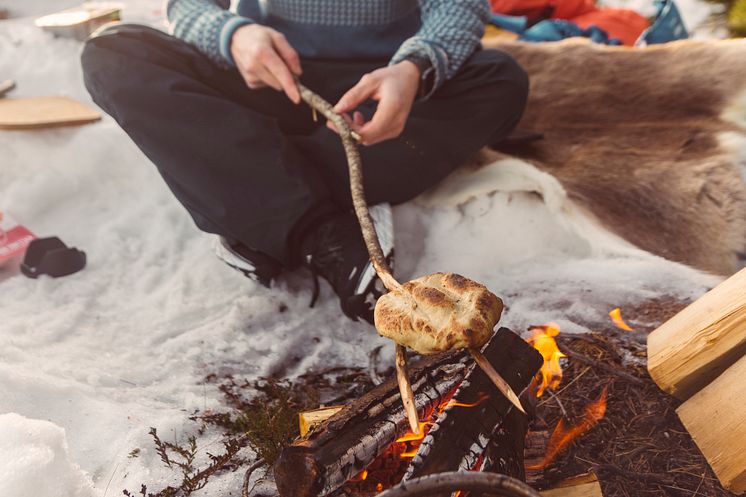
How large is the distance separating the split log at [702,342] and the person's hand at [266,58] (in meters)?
1.20

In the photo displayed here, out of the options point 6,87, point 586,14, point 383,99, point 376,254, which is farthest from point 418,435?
point 586,14

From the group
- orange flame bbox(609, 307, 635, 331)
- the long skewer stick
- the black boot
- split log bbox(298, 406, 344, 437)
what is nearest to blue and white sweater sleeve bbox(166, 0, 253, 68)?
the long skewer stick

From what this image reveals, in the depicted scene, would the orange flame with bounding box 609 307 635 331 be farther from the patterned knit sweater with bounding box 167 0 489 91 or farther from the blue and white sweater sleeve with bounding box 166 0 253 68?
the blue and white sweater sleeve with bounding box 166 0 253 68

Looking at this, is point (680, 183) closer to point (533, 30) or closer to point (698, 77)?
point (698, 77)

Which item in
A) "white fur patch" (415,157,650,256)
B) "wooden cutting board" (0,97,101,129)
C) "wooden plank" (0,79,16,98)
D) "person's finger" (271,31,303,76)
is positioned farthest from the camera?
"wooden plank" (0,79,16,98)

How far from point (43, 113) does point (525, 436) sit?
252cm

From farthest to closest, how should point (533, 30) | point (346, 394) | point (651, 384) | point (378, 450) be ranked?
point (533, 30) < point (346, 394) < point (651, 384) < point (378, 450)

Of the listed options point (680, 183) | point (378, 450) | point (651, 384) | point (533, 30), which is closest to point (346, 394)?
point (378, 450)

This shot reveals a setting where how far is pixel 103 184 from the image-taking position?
257 centimetres

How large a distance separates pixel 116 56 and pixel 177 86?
23 cm

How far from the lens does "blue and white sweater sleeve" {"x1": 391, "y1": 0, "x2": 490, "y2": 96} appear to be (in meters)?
1.96

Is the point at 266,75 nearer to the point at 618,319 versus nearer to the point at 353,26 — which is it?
the point at 353,26

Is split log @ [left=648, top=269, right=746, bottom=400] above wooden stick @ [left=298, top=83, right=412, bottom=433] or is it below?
below

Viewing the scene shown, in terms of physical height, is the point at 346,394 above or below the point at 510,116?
below
